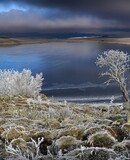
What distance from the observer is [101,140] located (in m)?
7.12

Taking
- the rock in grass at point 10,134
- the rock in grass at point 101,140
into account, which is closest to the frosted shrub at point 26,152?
the rock in grass at point 10,134

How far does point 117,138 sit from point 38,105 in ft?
18.4

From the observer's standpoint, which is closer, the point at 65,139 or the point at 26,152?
the point at 26,152

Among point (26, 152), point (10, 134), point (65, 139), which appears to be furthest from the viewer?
point (10, 134)

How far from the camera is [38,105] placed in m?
12.7

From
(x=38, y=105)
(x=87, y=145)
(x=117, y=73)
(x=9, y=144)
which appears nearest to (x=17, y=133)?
(x=9, y=144)

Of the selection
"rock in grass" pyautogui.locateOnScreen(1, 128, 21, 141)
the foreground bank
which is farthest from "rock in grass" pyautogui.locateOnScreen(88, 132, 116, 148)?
"rock in grass" pyautogui.locateOnScreen(1, 128, 21, 141)

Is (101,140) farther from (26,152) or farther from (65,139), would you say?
(26,152)

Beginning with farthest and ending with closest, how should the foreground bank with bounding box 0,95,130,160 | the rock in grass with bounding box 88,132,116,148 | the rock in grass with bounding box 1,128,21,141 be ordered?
the rock in grass with bounding box 1,128,21,141 < the rock in grass with bounding box 88,132,116,148 < the foreground bank with bounding box 0,95,130,160

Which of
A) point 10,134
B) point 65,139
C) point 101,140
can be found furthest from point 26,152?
point 101,140

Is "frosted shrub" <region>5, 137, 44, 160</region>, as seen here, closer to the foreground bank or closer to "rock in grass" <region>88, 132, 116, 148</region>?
the foreground bank

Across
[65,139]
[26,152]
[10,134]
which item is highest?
[10,134]

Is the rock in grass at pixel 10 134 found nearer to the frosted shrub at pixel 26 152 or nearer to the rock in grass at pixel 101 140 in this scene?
the frosted shrub at pixel 26 152

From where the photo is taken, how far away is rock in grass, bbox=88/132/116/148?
23.2 feet
